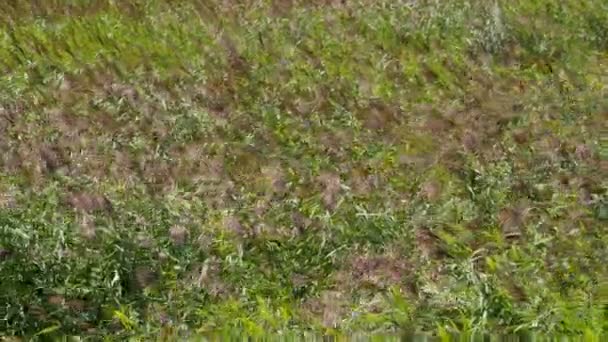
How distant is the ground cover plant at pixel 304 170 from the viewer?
16.0 feet

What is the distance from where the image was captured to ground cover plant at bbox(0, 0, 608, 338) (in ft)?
16.0

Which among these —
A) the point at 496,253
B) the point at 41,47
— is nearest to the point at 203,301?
the point at 496,253

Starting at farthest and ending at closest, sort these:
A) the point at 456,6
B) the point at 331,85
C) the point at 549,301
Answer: the point at 456,6 < the point at 331,85 < the point at 549,301

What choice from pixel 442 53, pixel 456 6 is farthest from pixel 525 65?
pixel 456 6

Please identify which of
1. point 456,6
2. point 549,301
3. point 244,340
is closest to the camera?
point 244,340

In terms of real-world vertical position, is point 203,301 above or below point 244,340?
below

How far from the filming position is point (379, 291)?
520 centimetres

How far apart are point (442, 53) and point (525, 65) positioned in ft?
2.43

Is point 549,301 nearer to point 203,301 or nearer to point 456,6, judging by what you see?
point 203,301

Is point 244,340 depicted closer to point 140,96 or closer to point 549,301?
point 549,301

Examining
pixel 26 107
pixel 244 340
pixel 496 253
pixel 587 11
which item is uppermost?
pixel 244 340

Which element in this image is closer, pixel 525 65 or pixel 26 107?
pixel 26 107

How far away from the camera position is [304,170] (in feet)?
21.8

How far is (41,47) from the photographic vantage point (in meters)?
9.06
